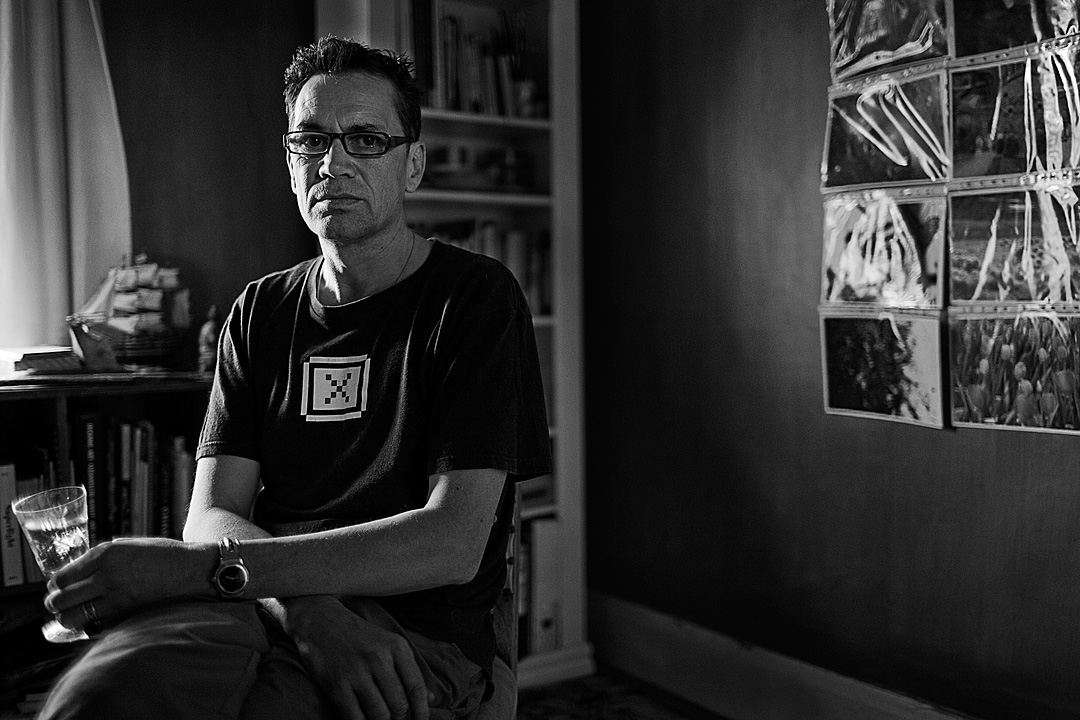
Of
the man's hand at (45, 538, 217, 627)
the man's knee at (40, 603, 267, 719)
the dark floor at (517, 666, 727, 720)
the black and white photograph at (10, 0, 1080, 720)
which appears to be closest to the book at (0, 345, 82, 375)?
the black and white photograph at (10, 0, 1080, 720)

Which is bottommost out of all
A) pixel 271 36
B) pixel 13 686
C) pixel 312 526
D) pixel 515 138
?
pixel 13 686

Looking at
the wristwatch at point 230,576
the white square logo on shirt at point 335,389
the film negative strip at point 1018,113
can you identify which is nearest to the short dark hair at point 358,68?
the white square logo on shirt at point 335,389

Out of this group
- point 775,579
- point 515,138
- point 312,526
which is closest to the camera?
point 312,526

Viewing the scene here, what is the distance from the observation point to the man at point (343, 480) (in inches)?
51.7

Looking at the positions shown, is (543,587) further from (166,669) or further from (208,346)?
(166,669)

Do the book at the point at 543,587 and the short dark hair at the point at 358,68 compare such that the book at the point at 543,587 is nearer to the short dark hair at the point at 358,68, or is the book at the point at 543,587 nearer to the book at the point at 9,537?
the book at the point at 9,537

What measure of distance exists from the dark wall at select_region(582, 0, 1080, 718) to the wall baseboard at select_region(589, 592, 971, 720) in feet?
0.15

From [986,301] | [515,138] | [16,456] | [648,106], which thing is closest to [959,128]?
[986,301]

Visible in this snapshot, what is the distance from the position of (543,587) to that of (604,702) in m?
0.39

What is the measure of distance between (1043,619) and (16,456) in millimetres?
2365

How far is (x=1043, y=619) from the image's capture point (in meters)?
2.19

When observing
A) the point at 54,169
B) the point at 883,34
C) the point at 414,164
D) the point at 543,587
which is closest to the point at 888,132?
the point at 883,34

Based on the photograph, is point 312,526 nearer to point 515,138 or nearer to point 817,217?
point 817,217

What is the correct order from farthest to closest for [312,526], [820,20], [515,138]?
[515,138] → [820,20] → [312,526]
